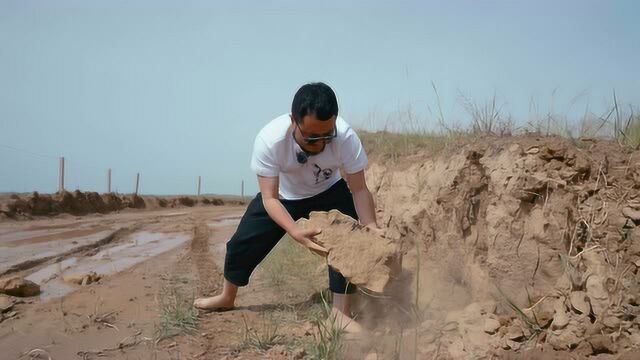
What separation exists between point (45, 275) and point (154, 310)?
75.3 inches

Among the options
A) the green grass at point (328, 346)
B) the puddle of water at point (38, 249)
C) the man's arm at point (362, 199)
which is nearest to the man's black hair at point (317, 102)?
the man's arm at point (362, 199)

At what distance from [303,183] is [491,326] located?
1.47m

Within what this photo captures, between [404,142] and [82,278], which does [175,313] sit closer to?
[82,278]

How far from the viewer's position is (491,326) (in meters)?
2.93

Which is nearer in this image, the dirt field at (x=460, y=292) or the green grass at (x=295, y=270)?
the dirt field at (x=460, y=292)

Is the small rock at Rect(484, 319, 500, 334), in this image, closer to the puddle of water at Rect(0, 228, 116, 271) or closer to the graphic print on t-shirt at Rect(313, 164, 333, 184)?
the graphic print on t-shirt at Rect(313, 164, 333, 184)

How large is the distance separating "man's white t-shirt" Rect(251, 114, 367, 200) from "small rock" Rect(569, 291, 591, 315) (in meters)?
1.45

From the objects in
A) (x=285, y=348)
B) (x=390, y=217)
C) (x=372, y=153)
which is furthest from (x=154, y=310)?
(x=372, y=153)

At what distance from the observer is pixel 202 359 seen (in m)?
3.06

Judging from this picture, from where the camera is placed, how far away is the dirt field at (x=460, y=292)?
2.83m

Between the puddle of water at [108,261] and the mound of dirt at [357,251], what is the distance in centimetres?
255

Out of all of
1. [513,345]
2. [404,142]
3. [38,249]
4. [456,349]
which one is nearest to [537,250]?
[513,345]

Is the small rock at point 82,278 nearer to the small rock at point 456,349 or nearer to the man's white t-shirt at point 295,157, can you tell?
the man's white t-shirt at point 295,157

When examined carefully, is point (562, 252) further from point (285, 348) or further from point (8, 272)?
point (8, 272)
